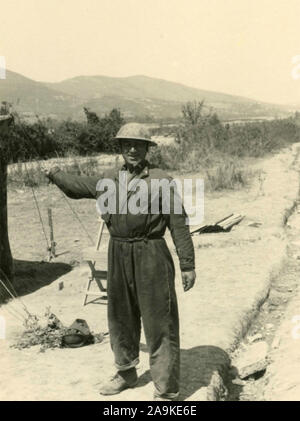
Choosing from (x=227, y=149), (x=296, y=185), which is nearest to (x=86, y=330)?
(x=296, y=185)

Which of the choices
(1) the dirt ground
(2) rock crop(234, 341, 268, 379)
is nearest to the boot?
(1) the dirt ground

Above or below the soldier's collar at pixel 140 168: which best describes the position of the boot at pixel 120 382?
below

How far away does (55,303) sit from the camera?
6988 millimetres

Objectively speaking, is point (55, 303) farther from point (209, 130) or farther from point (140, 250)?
point (209, 130)

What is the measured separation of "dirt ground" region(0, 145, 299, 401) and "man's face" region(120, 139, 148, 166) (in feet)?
5.67

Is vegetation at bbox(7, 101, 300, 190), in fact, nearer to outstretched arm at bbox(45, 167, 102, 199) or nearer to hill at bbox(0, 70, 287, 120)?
outstretched arm at bbox(45, 167, 102, 199)

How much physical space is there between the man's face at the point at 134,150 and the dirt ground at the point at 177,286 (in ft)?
5.67

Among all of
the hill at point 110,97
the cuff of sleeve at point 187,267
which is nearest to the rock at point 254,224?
the cuff of sleeve at point 187,267

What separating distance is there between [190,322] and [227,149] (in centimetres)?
1604

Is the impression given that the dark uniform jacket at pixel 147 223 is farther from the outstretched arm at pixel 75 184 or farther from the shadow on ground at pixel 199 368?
the shadow on ground at pixel 199 368

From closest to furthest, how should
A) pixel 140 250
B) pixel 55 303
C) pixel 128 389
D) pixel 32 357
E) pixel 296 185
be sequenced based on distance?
pixel 140 250 < pixel 128 389 < pixel 32 357 < pixel 55 303 < pixel 296 185

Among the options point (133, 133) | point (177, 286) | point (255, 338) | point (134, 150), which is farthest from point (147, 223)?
point (177, 286)

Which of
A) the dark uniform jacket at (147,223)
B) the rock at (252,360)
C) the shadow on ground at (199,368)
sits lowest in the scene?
the rock at (252,360)

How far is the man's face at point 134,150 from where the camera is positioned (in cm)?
395
